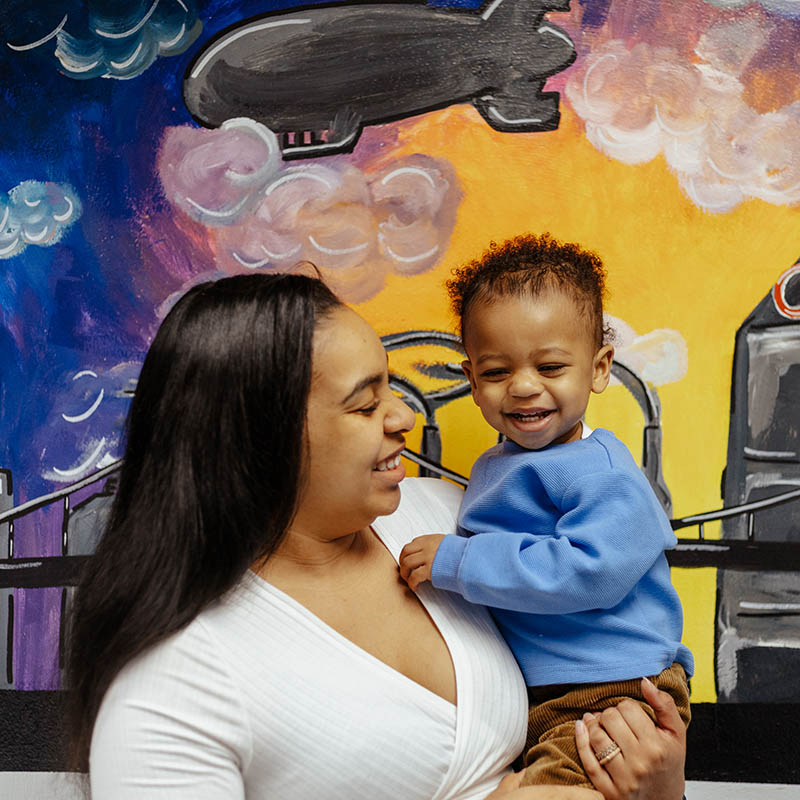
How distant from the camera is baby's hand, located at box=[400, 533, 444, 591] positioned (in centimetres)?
144

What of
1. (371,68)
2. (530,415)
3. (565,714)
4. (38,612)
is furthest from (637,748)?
(371,68)

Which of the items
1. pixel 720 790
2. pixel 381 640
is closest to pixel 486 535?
pixel 381 640

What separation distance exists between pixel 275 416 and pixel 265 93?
3.09ft

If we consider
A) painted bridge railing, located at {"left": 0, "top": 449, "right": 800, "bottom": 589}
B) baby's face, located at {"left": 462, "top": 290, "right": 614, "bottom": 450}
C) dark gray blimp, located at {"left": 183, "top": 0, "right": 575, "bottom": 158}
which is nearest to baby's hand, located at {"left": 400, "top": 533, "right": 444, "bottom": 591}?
baby's face, located at {"left": 462, "top": 290, "right": 614, "bottom": 450}

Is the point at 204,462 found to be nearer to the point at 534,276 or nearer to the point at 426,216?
the point at 534,276

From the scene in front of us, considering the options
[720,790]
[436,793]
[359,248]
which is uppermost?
[359,248]

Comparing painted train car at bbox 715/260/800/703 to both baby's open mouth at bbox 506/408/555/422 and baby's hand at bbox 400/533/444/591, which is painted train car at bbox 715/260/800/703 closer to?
baby's open mouth at bbox 506/408/555/422

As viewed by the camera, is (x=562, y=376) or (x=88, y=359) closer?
(x=562, y=376)

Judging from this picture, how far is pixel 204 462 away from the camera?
126 cm

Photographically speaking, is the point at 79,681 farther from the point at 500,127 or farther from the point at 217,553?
the point at 500,127

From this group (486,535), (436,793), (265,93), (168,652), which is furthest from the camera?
(265,93)

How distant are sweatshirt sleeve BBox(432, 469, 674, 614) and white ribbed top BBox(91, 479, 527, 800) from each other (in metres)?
0.14

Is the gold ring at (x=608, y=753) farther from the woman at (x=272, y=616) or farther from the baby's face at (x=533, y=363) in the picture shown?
the baby's face at (x=533, y=363)

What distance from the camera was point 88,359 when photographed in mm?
1900
